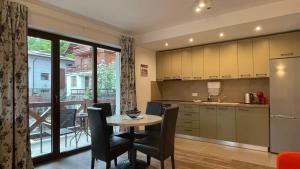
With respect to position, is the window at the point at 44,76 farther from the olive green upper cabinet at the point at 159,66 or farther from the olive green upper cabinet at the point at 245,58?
the olive green upper cabinet at the point at 245,58

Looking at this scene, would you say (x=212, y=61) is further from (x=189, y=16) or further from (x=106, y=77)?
(x=106, y=77)

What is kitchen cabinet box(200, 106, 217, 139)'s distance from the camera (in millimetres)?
4406

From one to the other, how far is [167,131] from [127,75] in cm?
224

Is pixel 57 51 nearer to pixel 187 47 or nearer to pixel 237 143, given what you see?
pixel 187 47

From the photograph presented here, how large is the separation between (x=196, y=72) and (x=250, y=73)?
49.0 inches

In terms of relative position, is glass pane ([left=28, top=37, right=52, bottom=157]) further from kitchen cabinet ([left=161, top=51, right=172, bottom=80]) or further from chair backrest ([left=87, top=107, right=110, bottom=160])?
kitchen cabinet ([left=161, top=51, right=172, bottom=80])

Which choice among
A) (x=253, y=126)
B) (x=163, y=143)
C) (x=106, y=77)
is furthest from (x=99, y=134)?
(x=253, y=126)

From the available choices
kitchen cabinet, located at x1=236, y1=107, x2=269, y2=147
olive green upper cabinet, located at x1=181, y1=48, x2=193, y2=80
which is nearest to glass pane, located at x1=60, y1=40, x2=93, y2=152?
olive green upper cabinet, located at x1=181, y1=48, x2=193, y2=80

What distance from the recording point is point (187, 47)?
5105 mm

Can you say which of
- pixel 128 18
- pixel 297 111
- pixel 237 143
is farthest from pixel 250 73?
pixel 128 18

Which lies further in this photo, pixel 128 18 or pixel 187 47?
pixel 187 47

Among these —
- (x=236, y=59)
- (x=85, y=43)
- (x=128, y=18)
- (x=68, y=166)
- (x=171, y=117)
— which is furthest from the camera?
(x=236, y=59)

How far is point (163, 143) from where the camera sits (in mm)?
2529

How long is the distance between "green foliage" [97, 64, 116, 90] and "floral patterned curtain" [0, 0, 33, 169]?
5.45 ft
